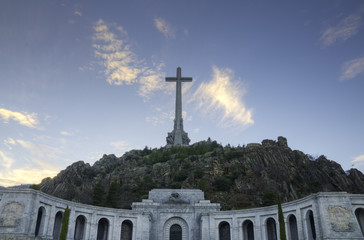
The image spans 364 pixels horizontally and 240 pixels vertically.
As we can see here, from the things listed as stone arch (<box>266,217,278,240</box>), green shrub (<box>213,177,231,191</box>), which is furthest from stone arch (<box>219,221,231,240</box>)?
green shrub (<box>213,177,231,191</box>)

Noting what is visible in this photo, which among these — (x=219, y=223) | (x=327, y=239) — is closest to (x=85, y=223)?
(x=219, y=223)

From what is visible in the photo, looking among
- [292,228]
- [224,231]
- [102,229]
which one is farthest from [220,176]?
[292,228]

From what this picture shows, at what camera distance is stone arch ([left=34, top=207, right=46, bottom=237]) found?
37.1 metres

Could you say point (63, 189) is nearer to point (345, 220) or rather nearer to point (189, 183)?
point (189, 183)

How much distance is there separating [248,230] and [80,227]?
84.3ft

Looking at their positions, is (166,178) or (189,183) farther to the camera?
(166,178)

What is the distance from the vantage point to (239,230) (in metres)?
46.0

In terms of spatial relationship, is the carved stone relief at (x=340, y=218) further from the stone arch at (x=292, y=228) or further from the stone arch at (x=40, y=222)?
the stone arch at (x=40, y=222)

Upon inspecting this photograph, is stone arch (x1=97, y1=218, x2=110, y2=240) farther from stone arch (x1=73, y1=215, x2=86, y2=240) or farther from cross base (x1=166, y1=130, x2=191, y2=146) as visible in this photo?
cross base (x1=166, y1=130, x2=191, y2=146)

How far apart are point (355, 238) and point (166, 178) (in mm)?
68039

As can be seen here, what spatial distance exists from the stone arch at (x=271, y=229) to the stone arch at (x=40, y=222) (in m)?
30.9

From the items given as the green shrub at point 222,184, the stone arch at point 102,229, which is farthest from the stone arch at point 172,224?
the green shrub at point 222,184

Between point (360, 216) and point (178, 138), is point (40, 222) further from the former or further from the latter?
point (178, 138)

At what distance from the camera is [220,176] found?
298 feet
